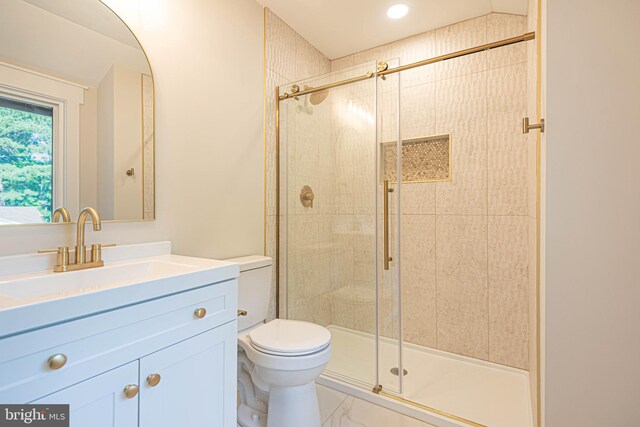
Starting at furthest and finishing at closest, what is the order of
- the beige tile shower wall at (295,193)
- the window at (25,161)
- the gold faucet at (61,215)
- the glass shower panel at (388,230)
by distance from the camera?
the beige tile shower wall at (295,193) < the glass shower panel at (388,230) < the gold faucet at (61,215) < the window at (25,161)

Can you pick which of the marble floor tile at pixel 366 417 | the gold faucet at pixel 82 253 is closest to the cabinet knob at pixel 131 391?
the gold faucet at pixel 82 253

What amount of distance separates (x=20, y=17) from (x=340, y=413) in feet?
7.46

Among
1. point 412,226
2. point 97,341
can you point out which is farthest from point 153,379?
point 412,226

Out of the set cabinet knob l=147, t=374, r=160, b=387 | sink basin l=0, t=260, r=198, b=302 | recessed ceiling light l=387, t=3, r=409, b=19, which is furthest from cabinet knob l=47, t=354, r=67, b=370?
recessed ceiling light l=387, t=3, r=409, b=19

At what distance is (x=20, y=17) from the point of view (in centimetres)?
108

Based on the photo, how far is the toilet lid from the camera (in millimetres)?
1386

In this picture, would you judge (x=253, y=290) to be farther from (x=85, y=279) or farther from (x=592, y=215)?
(x=592, y=215)

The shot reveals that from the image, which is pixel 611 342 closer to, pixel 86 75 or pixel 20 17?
pixel 86 75

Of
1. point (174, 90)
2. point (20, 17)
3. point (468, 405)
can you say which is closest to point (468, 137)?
point (468, 405)

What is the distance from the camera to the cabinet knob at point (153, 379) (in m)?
0.89

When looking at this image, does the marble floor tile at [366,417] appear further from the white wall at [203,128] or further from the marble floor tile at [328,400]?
the white wall at [203,128]

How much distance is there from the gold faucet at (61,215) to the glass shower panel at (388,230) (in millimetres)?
1532

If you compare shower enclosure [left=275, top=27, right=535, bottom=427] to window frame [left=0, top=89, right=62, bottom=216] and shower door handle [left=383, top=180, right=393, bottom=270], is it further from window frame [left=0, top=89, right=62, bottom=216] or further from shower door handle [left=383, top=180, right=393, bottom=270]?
window frame [left=0, top=89, right=62, bottom=216]

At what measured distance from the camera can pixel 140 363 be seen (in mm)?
875
